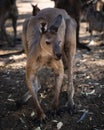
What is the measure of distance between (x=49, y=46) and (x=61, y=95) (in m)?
1.21

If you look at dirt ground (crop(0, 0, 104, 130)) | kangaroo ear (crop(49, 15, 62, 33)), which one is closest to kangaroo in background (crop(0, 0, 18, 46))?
dirt ground (crop(0, 0, 104, 130))

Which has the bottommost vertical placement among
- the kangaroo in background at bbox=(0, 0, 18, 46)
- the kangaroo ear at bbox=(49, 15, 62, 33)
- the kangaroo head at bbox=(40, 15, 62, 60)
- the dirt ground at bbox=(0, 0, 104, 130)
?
the dirt ground at bbox=(0, 0, 104, 130)

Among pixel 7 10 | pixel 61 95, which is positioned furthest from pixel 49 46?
pixel 7 10

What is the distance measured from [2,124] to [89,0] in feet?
11.1

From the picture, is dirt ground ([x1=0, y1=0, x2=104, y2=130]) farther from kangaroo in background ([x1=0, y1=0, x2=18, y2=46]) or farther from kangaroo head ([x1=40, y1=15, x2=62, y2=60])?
kangaroo head ([x1=40, y1=15, x2=62, y2=60])

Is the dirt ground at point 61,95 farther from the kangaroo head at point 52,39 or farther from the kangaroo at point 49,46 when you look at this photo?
the kangaroo head at point 52,39

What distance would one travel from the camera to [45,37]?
3.61 meters

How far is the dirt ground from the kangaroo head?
→ 37.0 inches

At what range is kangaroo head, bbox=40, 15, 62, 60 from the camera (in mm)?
3481

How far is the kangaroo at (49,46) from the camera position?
3602 millimetres

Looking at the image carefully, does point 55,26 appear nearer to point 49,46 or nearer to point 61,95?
point 49,46

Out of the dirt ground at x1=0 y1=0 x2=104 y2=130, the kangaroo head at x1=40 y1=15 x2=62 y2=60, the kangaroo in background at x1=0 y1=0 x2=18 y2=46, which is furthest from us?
the kangaroo in background at x1=0 y1=0 x2=18 y2=46

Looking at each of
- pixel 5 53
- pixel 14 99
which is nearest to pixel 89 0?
pixel 5 53

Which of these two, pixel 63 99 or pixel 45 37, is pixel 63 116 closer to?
pixel 63 99
